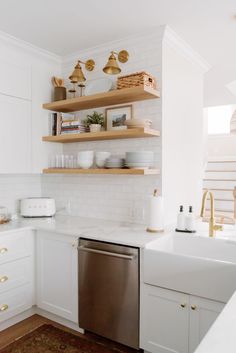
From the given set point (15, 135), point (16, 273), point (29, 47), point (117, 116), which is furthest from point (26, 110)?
point (16, 273)

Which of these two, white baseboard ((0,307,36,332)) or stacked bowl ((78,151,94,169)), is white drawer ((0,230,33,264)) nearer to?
white baseboard ((0,307,36,332))

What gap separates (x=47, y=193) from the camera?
11.3ft

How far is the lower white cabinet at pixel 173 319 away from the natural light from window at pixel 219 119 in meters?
5.58

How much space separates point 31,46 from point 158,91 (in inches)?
52.9

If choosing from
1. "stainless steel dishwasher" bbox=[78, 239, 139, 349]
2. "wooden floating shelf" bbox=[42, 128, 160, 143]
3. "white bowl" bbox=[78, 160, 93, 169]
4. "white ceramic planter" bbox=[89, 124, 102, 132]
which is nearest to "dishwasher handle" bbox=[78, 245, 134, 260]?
"stainless steel dishwasher" bbox=[78, 239, 139, 349]

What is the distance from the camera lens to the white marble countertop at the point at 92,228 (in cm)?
222

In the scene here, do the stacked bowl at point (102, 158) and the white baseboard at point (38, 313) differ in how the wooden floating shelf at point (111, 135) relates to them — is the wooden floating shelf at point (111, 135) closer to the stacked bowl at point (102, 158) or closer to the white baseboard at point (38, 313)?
the stacked bowl at point (102, 158)

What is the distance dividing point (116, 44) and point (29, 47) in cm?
85

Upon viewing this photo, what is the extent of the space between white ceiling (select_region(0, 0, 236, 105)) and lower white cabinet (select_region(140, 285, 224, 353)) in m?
2.03

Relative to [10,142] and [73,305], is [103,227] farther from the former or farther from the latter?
[10,142]

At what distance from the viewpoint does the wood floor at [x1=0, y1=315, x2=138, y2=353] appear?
227cm

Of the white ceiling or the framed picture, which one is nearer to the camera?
the white ceiling

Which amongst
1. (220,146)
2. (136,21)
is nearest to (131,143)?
(136,21)

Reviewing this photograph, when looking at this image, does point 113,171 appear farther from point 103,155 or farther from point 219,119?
point 219,119
